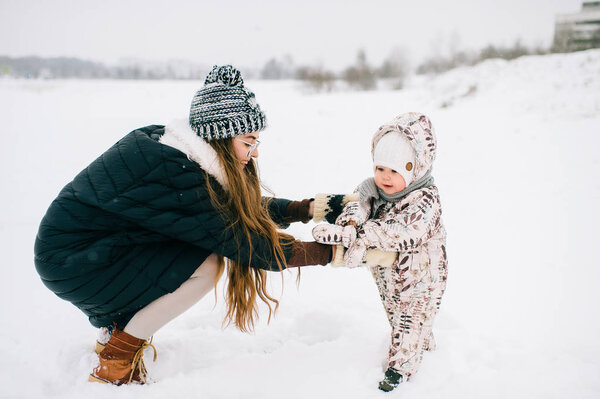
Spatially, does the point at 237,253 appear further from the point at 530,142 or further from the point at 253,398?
the point at 530,142

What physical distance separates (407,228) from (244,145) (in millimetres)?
746

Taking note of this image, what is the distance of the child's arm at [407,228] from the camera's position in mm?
1551

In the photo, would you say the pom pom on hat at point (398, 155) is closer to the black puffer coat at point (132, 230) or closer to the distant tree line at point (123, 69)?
the black puffer coat at point (132, 230)

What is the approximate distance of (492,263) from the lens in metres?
2.59

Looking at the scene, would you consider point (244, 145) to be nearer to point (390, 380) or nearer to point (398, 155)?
point (398, 155)

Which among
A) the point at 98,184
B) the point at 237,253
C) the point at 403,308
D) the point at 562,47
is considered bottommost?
the point at 403,308

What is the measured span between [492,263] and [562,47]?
17.6m

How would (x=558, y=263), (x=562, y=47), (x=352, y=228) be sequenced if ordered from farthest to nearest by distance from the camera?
(x=562, y=47) < (x=558, y=263) < (x=352, y=228)

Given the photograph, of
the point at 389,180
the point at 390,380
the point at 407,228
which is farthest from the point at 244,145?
the point at 390,380

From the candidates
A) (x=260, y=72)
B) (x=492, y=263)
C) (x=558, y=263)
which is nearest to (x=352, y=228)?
(x=492, y=263)

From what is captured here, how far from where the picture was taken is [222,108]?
1.54m

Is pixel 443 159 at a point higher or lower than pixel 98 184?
lower

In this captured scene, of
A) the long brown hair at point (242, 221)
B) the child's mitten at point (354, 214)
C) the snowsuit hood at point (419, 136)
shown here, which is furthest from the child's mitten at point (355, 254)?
the snowsuit hood at point (419, 136)

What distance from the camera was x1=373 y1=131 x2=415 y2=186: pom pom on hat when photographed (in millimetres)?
1610
